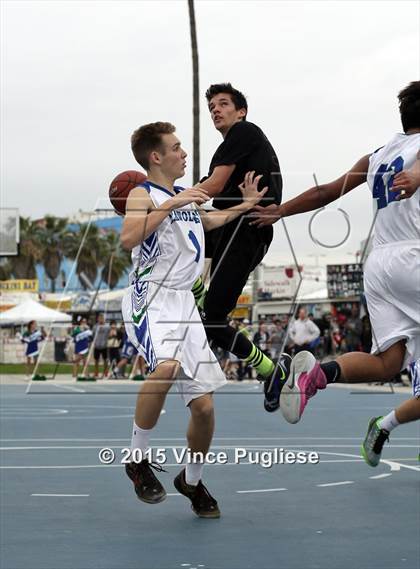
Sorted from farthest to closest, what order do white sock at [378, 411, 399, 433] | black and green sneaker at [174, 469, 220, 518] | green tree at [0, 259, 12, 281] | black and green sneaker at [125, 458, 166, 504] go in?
green tree at [0, 259, 12, 281] → black and green sneaker at [174, 469, 220, 518] → white sock at [378, 411, 399, 433] → black and green sneaker at [125, 458, 166, 504]

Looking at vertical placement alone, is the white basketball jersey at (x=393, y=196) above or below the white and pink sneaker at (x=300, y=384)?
above

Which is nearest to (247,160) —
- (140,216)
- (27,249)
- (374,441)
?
(140,216)

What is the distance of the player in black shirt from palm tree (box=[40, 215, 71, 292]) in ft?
219

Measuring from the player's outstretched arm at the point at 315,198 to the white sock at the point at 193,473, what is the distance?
315 cm

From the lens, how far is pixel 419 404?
852 cm

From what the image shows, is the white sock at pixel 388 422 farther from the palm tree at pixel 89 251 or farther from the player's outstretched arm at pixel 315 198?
the palm tree at pixel 89 251

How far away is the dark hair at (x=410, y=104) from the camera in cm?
520

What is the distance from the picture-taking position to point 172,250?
225 inches

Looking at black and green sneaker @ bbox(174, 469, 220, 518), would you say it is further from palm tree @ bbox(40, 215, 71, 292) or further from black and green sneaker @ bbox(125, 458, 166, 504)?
palm tree @ bbox(40, 215, 71, 292)

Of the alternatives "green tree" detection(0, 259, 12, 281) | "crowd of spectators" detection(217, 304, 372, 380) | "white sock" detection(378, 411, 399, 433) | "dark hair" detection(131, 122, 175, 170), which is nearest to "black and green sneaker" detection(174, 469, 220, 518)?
"crowd of spectators" detection(217, 304, 372, 380)

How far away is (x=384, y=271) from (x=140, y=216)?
3.80ft

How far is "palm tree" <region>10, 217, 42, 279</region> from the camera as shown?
236 feet

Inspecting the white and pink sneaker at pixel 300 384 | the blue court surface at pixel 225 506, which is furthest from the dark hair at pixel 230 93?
the blue court surface at pixel 225 506

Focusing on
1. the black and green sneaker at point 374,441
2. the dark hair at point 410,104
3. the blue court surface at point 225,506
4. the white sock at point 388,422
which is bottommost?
the blue court surface at point 225,506
